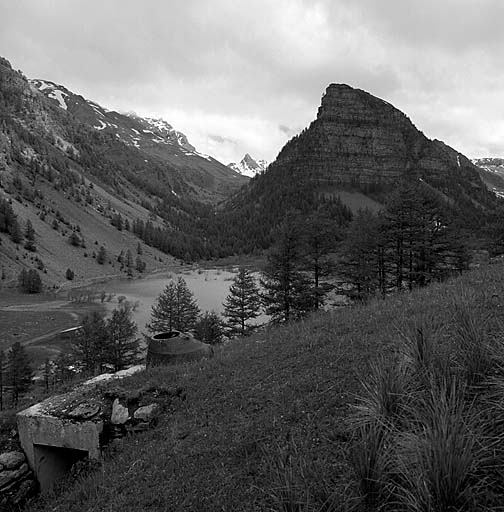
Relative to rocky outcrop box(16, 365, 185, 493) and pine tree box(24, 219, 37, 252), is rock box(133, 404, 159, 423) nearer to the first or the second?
rocky outcrop box(16, 365, 185, 493)

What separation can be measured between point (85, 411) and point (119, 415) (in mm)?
1148

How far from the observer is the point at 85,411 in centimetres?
1043

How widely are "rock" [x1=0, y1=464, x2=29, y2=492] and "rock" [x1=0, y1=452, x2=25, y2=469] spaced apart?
0.13m

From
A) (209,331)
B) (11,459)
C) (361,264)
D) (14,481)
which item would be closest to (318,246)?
(361,264)

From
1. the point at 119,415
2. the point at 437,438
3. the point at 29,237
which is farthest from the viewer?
the point at 29,237

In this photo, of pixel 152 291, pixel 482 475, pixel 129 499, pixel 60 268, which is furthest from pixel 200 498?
pixel 60 268

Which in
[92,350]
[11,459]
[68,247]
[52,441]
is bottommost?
[92,350]

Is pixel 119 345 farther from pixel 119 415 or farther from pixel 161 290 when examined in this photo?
pixel 161 290

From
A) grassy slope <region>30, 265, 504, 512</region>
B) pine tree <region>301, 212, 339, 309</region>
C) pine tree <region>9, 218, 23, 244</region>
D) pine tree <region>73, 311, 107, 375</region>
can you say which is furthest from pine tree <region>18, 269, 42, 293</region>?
grassy slope <region>30, 265, 504, 512</region>

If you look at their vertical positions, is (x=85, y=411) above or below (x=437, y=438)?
below

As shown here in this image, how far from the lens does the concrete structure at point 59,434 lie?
1016 centimetres

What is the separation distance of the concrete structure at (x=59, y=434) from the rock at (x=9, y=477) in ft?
0.96

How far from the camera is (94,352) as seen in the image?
37.2m

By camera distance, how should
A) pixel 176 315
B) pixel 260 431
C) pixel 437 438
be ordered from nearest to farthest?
pixel 437 438 < pixel 260 431 < pixel 176 315
